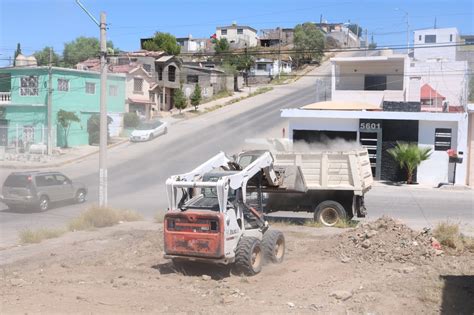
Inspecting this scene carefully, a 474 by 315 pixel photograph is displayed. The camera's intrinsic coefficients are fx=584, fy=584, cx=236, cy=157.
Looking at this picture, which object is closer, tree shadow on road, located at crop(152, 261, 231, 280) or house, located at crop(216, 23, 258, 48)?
tree shadow on road, located at crop(152, 261, 231, 280)

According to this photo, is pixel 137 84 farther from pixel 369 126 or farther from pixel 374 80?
pixel 369 126

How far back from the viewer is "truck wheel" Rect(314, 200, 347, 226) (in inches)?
704

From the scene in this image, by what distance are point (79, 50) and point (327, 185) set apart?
2215 inches

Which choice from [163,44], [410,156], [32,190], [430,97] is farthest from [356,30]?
[32,190]

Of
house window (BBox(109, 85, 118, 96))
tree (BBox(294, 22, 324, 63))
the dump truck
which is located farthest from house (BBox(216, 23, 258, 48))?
the dump truck

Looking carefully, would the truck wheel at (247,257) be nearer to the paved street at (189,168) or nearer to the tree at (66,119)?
the paved street at (189,168)

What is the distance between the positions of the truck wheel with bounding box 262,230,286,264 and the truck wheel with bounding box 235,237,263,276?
556mm

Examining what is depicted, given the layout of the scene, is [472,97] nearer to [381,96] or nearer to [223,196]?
[381,96]

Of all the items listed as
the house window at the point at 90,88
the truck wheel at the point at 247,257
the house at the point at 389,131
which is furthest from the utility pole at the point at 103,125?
the house window at the point at 90,88

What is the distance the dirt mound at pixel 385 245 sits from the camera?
38.2 ft

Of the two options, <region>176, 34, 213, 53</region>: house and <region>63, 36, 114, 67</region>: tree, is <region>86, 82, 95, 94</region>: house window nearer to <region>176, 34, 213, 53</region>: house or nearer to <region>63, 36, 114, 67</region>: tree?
<region>63, 36, 114, 67</region>: tree

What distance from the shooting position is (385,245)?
12.0 meters

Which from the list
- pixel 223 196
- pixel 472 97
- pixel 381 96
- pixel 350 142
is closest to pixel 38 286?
pixel 223 196

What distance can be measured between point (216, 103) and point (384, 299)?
60.8 metres
